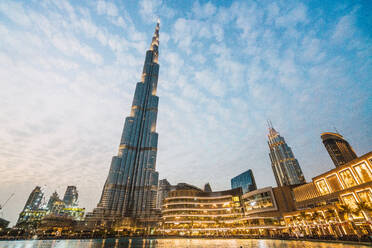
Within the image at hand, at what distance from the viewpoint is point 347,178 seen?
51344 millimetres

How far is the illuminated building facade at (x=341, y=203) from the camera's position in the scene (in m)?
44.2

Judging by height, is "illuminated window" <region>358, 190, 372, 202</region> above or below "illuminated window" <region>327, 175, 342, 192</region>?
below

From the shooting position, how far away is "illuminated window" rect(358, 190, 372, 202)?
143 ft

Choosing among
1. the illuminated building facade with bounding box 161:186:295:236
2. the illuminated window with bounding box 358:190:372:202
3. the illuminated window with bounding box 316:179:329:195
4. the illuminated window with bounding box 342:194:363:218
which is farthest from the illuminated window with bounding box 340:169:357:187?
the illuminated building facade with bounding box 161:186:295:236

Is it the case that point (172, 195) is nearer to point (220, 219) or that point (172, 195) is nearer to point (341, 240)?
point (220, 219)

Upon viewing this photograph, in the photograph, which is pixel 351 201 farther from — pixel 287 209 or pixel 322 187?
pixel 287 209

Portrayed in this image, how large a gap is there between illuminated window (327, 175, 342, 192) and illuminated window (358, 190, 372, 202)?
9.31 metres

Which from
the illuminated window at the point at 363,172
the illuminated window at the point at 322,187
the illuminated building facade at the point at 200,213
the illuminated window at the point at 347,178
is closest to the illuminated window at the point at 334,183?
the illuminated window at the point at 322,187

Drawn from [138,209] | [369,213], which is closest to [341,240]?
[369,213]

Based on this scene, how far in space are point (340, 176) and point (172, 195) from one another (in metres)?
96.6

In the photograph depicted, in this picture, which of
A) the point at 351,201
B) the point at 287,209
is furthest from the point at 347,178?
the point at 287,209

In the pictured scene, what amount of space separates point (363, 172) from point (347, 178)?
5950 mm

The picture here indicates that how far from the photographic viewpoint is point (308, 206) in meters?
71.6

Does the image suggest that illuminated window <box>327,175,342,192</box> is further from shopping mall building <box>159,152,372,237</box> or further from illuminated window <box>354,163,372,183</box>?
illuminated window <box>354,163,372,183</box>
